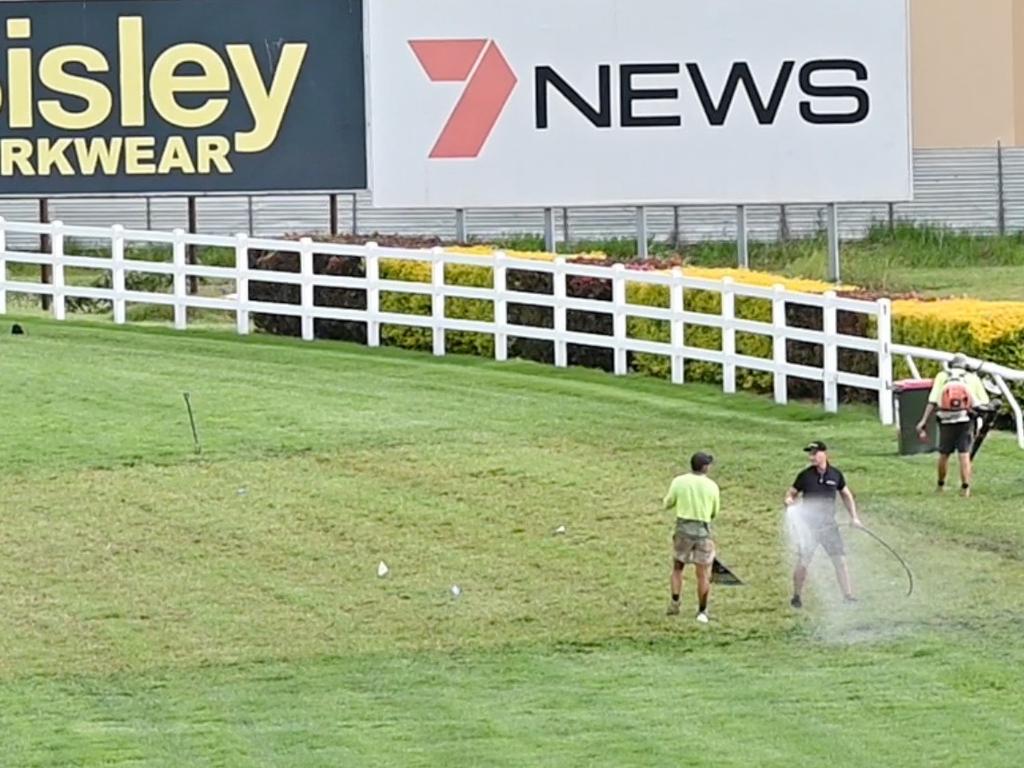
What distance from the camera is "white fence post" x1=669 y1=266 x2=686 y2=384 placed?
2667 cm

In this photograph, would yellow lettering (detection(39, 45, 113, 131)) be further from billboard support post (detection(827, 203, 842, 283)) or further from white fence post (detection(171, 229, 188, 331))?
billboard support post (detection(827, 203, 842, 283))

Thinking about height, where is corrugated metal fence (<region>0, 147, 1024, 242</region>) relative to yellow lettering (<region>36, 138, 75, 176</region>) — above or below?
below

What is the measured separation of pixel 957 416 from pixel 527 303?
848 cm

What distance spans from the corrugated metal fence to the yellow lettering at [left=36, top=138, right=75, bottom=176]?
1248 cm

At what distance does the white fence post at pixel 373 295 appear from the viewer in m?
29.0

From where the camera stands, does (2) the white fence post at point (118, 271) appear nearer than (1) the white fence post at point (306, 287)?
No

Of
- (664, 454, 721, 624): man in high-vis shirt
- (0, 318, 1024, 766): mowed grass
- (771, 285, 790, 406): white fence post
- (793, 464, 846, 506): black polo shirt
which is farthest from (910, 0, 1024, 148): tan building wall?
(664, 454, 721, 624): man in high-vis shirt

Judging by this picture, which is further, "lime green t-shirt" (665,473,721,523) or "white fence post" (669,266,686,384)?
"white fence post" (669,266,686,384)

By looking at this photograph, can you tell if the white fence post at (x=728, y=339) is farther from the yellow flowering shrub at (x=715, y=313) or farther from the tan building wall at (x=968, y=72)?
the tan building wall at (x=968, y=72)

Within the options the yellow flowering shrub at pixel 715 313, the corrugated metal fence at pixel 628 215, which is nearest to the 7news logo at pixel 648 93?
the yellow flowering shrub at pixel 715 313

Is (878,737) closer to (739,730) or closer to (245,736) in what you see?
(739,730)

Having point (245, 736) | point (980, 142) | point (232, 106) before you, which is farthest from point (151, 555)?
point (980, 142)

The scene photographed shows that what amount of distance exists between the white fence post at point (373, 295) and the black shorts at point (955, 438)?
32.2 feet

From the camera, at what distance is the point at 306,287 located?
29.6 m
